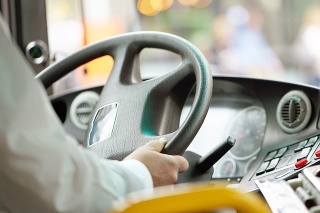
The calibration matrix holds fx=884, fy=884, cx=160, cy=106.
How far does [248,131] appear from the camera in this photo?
1.83 meters

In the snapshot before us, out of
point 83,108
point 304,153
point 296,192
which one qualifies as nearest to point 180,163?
point 296,192

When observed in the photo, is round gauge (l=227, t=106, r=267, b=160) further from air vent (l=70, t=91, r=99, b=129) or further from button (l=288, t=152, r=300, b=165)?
air vent (l=70, t=91, r=99, b=129)

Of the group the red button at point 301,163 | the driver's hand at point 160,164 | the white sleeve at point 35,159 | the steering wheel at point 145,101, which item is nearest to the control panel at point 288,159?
the red button at point 301,163

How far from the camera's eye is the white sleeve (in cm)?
97

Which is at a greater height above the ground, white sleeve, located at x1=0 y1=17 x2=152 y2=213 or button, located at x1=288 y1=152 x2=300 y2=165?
white sleeve, located at x1=0 y1=17 x2=152 y2=213

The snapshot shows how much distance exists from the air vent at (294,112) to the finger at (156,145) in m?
0.49

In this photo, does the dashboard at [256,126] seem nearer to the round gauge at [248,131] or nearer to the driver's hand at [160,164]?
the round gauge at [248,131]

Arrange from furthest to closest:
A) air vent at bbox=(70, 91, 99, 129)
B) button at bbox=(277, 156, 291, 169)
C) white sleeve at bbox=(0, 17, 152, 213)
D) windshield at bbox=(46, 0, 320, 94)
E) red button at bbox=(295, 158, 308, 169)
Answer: windshield at bbox=(46, 0, 320, 94)
air vent at bbox=(70, 91, 99, 129)
button at bbox=(277, 156, 291, 169)
red button at bbox=(295, 158, 308, 169)
white sleeve at bbox=(0, 17, 152, 213)

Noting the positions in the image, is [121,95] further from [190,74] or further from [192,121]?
[192,121]

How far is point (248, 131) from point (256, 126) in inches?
0.8

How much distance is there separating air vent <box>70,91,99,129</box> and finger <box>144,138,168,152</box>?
654 mm

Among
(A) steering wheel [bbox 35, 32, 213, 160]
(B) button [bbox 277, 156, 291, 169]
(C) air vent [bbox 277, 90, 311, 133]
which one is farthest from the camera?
(C) air vent [bbox 277, 90, 311, 133]

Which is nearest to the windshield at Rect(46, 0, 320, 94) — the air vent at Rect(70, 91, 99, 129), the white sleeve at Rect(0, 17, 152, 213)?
the air vent at Rect(70, 91, 99, 129)

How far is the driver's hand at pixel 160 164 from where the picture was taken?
118cm
